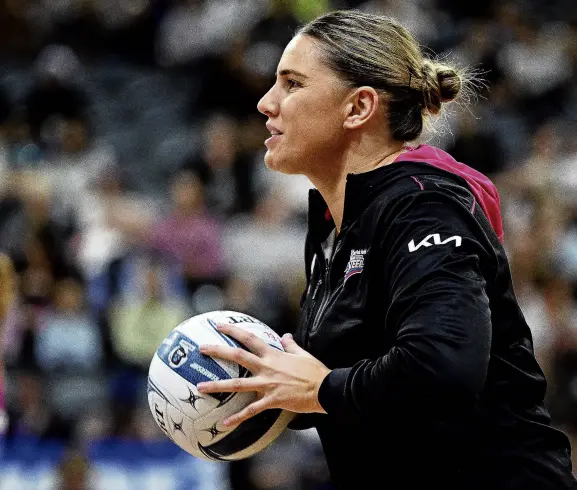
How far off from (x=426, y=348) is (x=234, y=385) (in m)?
0.54

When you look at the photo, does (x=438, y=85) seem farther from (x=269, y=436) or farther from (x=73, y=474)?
(x=73, y=474)

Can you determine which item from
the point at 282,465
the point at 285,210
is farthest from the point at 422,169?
the point at 285,210

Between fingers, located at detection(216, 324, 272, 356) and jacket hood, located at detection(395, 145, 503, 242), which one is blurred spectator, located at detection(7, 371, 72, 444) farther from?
jacket hood, located at detection(395, 145, 503, 242)

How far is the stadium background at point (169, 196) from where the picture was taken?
7.19 meters

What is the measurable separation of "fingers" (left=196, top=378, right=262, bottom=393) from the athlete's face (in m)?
0.63

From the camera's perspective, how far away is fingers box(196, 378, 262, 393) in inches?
95.6

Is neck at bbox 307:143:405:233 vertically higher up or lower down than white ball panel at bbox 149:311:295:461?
higher up

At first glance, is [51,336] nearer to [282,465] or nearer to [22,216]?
[22,216]

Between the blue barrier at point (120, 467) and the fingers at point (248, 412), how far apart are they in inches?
179

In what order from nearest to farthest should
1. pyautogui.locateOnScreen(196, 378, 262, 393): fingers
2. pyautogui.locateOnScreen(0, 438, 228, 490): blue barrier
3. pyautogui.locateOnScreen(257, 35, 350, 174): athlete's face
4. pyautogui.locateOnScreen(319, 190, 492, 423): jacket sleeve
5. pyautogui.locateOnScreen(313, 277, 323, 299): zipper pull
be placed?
pyautogui.locateOnScreen(319, 190, 492, 423): jacket sleeve → pyautogui.locateOnScreen(196, 378, 262, 393): fingers → pyautogui.locateOnScreen(257, 35, 350, 174): athlete's face → pyautogui.locateOnScreen(313, 277, 323, 299): zipper pull → pyautogui.locateOnScreen(0, 438, 228, 490): blue barrier

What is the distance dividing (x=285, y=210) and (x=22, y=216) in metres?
2.21

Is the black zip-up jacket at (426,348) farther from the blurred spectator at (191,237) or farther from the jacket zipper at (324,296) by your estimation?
the blurred spectator at (191,237)

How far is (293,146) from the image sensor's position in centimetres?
272

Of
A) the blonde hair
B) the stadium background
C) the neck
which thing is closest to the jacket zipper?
the neck
